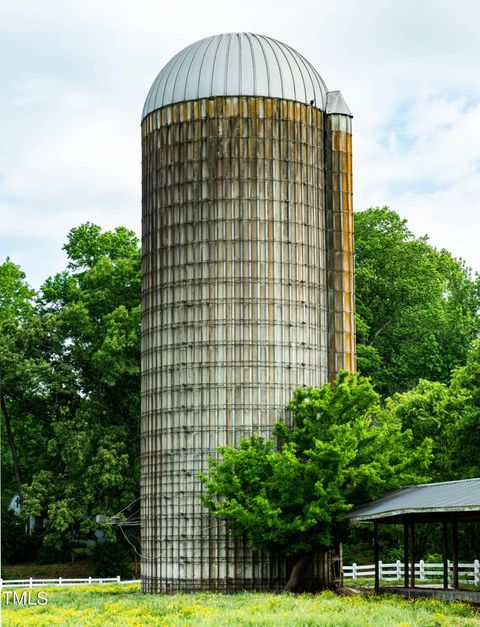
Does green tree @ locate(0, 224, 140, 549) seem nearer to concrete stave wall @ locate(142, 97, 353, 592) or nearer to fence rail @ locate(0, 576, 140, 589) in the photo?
fence rail @ locate(0, 576, 140, 589)

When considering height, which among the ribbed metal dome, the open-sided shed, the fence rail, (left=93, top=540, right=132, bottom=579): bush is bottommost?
the fence rail

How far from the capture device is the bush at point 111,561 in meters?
63.3

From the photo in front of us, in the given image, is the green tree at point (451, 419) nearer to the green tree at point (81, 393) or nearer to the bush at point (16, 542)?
the green tree at point (81, 393)

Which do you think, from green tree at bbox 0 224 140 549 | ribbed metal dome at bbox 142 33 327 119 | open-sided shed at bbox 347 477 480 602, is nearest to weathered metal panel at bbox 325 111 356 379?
ribbed metal dome at bbox 142 33 327 119

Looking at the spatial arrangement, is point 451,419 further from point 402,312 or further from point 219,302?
point 402,312

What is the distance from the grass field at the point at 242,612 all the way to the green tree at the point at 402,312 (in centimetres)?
3824

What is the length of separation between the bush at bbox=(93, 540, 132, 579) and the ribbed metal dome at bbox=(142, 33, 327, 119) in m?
25.8

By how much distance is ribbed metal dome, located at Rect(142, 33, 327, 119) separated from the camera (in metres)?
48.2

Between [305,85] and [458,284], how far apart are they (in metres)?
39.9

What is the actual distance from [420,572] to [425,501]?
13.7 m

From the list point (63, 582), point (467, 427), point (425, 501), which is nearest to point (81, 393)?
point (63, 582)

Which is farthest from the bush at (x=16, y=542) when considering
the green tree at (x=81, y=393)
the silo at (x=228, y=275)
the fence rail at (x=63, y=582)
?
the silo at (x=228, y=275)

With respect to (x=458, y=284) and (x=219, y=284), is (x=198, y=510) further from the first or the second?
(x=458, y=284)

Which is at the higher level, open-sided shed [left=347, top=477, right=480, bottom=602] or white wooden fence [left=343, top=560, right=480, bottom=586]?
open-sided shed [left=347, top=477, right=480, bottom=602]
